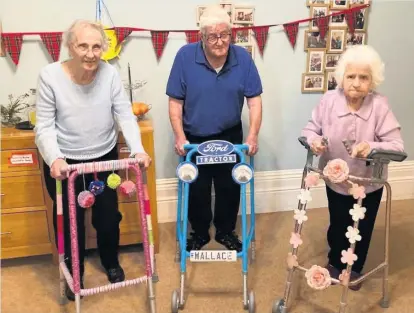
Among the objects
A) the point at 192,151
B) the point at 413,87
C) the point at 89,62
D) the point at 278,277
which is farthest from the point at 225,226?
Result: the point at 413,87

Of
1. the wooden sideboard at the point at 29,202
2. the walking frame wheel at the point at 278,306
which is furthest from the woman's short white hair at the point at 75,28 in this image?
the walking frame wheel at the point at 278,306

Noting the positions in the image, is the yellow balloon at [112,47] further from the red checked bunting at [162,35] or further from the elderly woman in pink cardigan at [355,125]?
the elderly woman in pink cardigan at [355,125]

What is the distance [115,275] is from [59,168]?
762 mm

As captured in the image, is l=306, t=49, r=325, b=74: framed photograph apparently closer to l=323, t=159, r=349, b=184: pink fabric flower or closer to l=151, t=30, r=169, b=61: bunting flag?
l=151, t=30, r=169, b=61: bunting flag

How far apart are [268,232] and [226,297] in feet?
2.35

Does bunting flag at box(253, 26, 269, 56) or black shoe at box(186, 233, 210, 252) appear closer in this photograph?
black shoe at box(186, 233, 210, 252)

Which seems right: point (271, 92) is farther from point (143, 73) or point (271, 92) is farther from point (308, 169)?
point (308, 169)

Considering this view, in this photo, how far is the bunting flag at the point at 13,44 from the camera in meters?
2.34

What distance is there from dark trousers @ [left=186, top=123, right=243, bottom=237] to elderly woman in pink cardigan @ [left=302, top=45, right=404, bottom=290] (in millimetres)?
447

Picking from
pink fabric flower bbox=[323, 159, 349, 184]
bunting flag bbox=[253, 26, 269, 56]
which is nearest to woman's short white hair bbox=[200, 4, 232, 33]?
bunting flag bbox=[253, 26, 269, 56]

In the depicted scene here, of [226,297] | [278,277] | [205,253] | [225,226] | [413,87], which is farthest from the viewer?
[413,87]

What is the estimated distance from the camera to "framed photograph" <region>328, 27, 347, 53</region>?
2.68 metres

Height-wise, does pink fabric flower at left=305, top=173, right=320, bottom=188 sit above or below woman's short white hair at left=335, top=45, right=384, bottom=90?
below

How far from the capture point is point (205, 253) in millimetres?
1890
